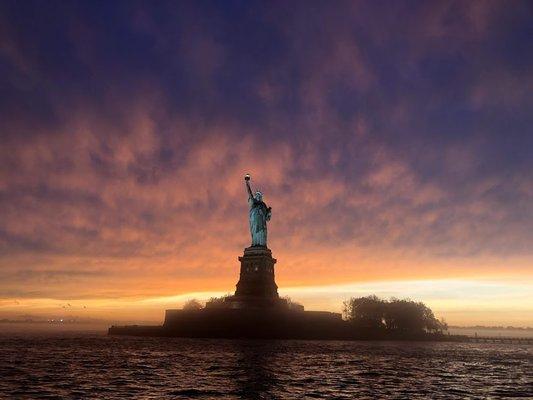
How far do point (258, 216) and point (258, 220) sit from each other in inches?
30.3

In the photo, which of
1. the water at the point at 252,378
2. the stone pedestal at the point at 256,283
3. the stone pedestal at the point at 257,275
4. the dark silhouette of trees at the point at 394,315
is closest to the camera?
the water at the point at 252,378

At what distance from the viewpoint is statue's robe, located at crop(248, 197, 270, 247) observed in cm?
8762

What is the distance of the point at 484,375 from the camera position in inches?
1700

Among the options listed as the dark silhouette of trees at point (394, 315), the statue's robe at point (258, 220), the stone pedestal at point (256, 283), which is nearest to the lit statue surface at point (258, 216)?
the statue's robe at point (258, 220)

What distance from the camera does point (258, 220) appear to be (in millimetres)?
87750

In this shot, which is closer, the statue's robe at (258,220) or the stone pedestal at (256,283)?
the stone pedestal at (256,283)

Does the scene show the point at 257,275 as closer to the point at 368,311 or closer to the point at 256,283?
the point at 256,283

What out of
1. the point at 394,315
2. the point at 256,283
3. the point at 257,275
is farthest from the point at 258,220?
the point at 394,315

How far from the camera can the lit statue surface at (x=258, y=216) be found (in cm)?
8762

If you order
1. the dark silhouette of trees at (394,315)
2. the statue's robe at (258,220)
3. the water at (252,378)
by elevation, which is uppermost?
the statue's robe at (258,220)

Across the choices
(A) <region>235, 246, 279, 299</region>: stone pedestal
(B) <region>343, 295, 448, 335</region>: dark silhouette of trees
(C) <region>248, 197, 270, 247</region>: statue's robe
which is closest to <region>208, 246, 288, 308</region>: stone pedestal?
(A) <region>235, 246, 279, 299</region>: stone pedestal

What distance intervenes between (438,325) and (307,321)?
45650 mm

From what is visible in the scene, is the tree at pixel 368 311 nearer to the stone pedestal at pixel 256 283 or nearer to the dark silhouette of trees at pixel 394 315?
the dark silhouette of trees at pixel 394 315

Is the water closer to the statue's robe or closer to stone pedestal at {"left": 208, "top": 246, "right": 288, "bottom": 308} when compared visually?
stone pedestal at {"left": 208, "top": 246, "right": 288, "bottom": 308}
